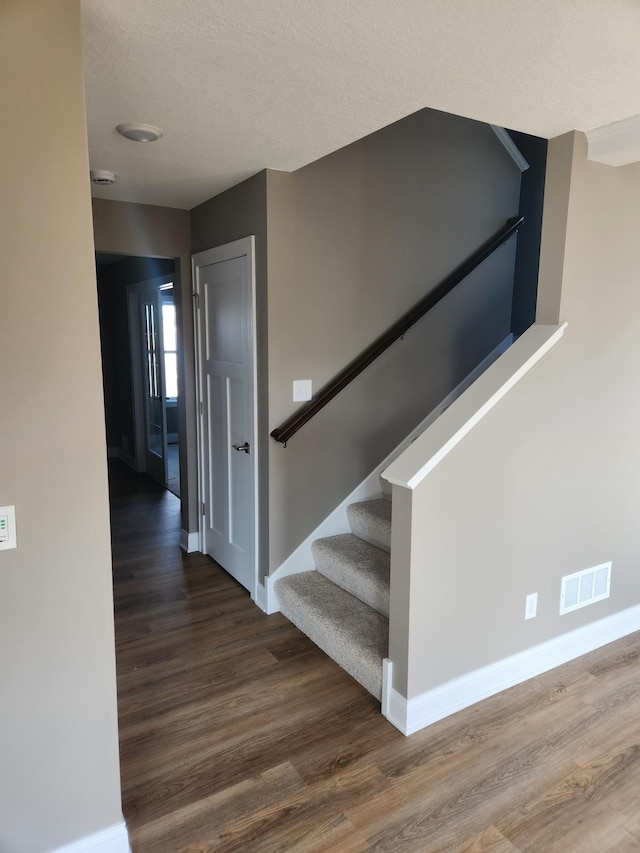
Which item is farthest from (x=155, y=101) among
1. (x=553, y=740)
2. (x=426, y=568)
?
(x=553, y=740)

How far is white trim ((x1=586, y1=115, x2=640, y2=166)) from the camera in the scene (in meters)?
2.10

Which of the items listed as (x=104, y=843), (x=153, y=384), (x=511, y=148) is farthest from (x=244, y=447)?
(x=153, y=384)

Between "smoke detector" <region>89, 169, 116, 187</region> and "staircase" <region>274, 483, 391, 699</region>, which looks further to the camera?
"smoke detector" <region>89, 169, 116, 187</region>

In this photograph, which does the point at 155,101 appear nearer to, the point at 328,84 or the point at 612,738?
the point at 328,84

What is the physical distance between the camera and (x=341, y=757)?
2088mm

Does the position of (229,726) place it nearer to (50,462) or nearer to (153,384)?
(50,462)

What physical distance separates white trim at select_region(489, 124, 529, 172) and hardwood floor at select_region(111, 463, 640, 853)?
2918 millimetres

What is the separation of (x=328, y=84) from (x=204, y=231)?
5.95ft

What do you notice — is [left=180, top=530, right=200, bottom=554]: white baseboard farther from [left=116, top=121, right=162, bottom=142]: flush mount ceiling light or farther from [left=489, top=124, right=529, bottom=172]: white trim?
[left=489, top=124, right=529, bottom=172]: white trim

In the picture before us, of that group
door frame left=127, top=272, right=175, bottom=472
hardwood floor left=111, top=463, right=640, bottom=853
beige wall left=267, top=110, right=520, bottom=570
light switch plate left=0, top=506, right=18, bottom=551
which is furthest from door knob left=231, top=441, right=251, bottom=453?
door frame left=127, top=272, right=175, bottom=472

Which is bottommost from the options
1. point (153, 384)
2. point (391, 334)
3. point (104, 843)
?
point (104, 843)

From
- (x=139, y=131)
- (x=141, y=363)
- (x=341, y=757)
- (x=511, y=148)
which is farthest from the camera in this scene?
(x=141, y=363)

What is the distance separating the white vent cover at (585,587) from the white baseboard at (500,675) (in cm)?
13

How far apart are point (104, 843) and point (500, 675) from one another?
5.34 feet
